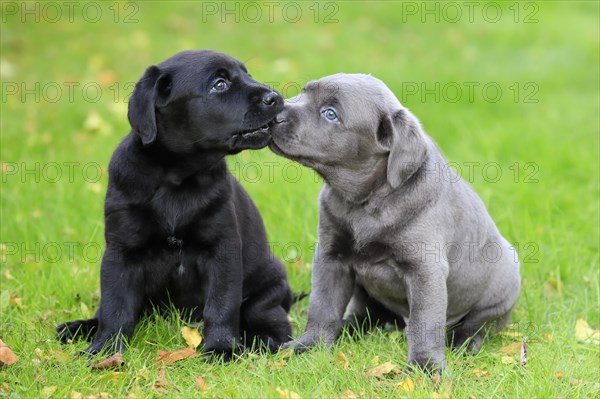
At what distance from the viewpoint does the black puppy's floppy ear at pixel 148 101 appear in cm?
417

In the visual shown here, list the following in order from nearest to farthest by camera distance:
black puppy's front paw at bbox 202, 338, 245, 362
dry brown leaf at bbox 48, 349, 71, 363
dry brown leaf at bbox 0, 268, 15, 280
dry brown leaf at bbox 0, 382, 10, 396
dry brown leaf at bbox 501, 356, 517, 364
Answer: dry brown leaf at bbox 0, 382, 10, 396 → dry brown leaf at bbox 48, 349, 71, 363 → black puppy's front paw at bbox 202, 338, 245, 362 → dry brown leaf at bbox 501, 356, 517, 364 → dry brown leaf at bbox 0, 268, 15, 280

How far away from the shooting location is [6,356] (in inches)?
163

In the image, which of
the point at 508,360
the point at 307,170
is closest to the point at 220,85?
the point at 508,360

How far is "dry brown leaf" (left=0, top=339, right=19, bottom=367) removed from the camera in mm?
4125

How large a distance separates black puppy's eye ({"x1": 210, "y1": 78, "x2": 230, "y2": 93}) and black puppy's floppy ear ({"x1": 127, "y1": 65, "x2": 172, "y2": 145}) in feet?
0.76

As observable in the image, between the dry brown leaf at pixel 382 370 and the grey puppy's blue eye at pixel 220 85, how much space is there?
1676 mm

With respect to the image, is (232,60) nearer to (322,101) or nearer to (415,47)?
(322,101)

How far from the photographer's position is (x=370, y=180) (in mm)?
4418

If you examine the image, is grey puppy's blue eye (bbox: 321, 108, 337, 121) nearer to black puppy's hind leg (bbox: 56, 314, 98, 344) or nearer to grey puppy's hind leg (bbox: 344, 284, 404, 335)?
grey puppy's hind leg (bbox: 344, 284, 404, 335)

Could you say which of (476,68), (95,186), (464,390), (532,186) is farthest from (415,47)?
(464,390)

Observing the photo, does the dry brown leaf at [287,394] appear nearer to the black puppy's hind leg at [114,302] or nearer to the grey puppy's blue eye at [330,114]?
the black puppy's hind leg at [114,302]

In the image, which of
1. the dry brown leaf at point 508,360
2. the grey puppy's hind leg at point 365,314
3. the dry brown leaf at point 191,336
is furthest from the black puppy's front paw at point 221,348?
the dry brown leaf at point 508,360

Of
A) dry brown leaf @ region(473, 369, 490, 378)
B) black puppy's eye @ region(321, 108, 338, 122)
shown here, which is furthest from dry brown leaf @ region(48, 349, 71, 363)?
dry brown leaf @ region(473, 369, 490, 378)

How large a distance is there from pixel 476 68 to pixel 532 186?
3.75 metres
